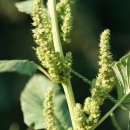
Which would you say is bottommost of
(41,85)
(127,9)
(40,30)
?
(127,9)

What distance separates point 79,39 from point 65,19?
5.85m

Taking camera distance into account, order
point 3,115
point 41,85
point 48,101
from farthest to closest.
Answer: point 3,115
point 41,85
point 48,101

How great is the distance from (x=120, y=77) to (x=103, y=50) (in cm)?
13

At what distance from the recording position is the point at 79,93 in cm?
738

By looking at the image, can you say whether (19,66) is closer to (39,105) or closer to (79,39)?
(39,105)

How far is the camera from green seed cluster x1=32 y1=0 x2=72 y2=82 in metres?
1.86

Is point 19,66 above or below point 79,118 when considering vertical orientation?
above

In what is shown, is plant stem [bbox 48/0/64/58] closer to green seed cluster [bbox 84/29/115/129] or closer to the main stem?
the main stem

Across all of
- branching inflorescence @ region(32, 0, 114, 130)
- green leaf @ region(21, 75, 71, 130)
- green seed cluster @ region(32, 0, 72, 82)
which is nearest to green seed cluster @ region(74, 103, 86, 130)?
branching inflorescence @ region(32, 0, 114, 130)

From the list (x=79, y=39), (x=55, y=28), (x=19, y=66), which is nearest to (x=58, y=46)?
(x=55, y=28)

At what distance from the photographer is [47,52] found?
187cm

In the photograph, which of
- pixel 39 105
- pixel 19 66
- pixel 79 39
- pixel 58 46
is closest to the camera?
pixel 19 66

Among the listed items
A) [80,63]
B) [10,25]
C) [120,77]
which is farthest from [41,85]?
[10,25]

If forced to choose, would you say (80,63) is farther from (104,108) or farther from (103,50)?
(103,50)
